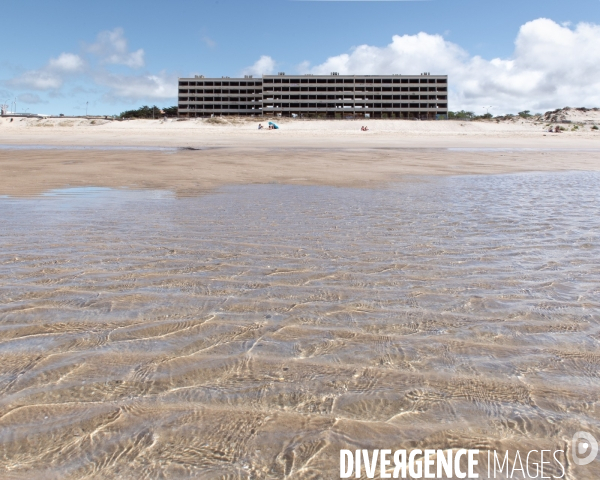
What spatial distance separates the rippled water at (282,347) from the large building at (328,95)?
362ft

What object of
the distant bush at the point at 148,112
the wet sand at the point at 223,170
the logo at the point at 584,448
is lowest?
the logo at the point at 584,448

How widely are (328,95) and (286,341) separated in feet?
381

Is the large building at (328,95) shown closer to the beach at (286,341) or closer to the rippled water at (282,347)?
the beach at (286,341)

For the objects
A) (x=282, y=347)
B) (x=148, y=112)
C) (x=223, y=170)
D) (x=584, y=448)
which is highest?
(x=148, y=112)

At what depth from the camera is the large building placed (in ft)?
372

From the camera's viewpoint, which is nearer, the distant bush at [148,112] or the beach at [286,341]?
the beach at [286,341]

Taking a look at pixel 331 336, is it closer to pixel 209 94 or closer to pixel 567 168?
pixel 567 168

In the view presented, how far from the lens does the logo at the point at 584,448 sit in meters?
1.96

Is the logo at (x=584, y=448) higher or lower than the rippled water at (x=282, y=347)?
lower

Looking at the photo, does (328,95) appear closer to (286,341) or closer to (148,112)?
(148,112)

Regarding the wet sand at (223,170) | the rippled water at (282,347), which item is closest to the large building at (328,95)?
the wet sand at (223,170)

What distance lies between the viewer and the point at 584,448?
2018mm

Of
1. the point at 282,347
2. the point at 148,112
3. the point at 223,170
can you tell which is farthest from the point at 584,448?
the point at 148,112

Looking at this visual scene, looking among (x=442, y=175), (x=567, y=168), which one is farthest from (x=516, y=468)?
(x=567, y=168)
